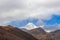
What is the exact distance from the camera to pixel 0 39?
344 feet

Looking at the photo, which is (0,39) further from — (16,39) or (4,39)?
(16,39)

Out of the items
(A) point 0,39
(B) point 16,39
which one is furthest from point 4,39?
(B) point 16,39

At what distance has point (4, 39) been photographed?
4181 inches

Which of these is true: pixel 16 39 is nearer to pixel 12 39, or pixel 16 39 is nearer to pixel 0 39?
pixel 12 39

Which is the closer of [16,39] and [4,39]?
[4,39]

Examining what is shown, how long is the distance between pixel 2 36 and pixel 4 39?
15.6 feet

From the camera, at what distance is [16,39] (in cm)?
11356

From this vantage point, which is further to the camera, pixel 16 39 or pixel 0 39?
pixel 16 39

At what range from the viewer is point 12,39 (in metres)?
110

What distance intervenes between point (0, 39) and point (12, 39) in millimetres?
8059

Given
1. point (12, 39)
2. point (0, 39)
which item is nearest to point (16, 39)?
point (12, 39)

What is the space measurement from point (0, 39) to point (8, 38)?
5.61 m

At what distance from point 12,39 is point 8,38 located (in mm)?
2616
